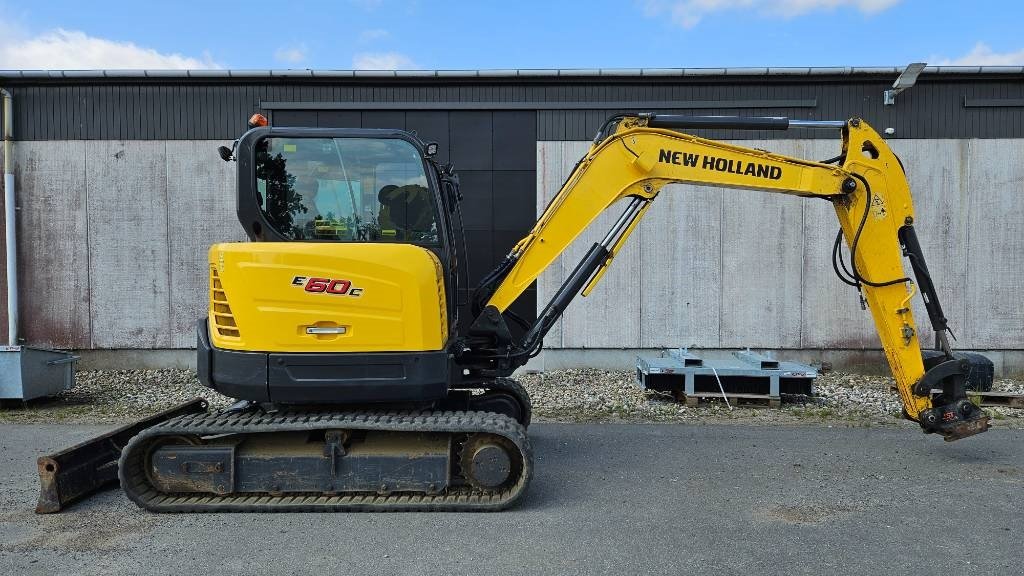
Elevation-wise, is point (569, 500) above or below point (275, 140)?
below

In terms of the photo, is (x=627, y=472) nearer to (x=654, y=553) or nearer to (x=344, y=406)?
(x=654, y=553)

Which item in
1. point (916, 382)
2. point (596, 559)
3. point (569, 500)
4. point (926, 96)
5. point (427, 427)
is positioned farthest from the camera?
point (926, 96)

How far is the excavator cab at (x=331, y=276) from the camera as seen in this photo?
440 cm

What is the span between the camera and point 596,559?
3736 millimetres

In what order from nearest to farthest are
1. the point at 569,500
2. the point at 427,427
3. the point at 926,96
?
the point at 427,427 → the point at 569,500 → the point at 926,96

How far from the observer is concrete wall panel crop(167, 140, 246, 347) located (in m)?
10.3

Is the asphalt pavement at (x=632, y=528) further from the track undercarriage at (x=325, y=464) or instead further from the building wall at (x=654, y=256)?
the building wall at (x=654, y=256)

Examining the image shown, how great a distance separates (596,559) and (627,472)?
1734 mm

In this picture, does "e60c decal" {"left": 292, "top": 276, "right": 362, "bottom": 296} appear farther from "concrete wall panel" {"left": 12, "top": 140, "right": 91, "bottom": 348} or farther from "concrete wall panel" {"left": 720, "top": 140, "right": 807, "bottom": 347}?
"concrete wall panel" {"left": 12, "top": 140, "right": 91, "bottom": 348}

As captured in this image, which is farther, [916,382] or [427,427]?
[916,382]

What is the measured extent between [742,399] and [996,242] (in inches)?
219

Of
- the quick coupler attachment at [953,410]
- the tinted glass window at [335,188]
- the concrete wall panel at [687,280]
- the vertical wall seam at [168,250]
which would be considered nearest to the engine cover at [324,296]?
the tinted glass window at [335,188]

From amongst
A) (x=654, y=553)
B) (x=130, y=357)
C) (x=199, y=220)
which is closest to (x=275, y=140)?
(x=654, y=553)

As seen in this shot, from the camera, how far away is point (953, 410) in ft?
16.8
